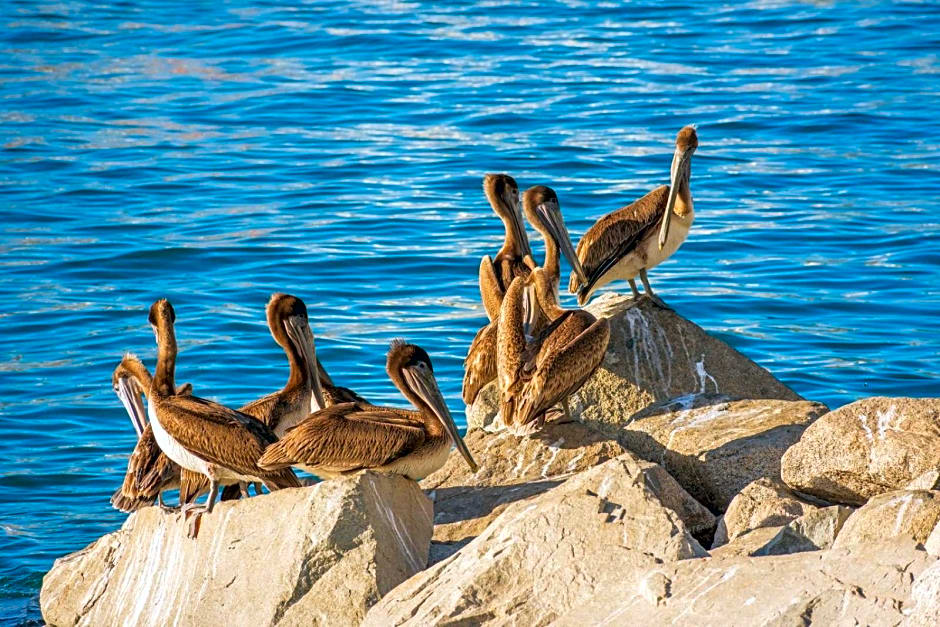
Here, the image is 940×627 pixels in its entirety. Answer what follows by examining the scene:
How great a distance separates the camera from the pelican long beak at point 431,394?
743 cm

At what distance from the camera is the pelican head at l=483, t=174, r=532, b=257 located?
1059 centimetres

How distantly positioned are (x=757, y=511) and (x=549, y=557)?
142cm

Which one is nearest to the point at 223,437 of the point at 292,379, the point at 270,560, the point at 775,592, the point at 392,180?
the point at 270,560

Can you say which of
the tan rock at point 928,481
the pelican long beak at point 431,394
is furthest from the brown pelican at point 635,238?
the tan rock at point 928,481

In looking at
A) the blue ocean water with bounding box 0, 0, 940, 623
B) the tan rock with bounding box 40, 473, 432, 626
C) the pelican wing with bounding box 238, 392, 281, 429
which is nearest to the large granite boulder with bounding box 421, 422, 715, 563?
the tan rock with bounding box 40, 473, 432, 626

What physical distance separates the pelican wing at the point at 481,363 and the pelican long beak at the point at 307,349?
38.2 inches

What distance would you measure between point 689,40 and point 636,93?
374 cm

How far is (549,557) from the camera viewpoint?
5.91 meters

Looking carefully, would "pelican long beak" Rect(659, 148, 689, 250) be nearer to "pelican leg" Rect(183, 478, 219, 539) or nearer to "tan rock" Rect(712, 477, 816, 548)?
"tan rock" Rect(712, 477, 816, 548)

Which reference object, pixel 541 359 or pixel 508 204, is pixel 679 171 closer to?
pixel 508 204

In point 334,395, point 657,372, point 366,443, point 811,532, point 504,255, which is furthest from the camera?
point 504,255

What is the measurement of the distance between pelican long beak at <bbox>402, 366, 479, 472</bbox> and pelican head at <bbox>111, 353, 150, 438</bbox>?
2271mm

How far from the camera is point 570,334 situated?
27.5 ft

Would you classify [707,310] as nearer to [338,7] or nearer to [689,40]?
[689,40]
